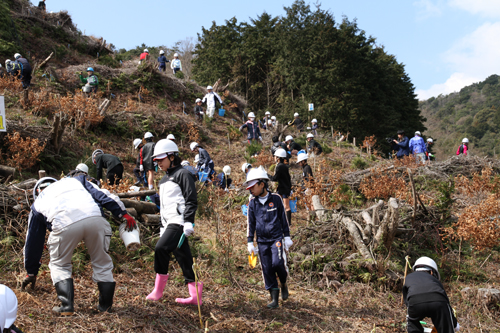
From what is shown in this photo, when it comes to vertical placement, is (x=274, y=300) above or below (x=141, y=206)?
below

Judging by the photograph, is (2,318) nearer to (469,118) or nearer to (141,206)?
(141,206)

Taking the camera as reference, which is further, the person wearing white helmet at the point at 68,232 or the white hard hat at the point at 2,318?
the person wearing white helmet at the point at 68,232

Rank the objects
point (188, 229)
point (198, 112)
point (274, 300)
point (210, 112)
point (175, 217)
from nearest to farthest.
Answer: point (188, 229)
point (175, 217)
point (274, 300)
point (198, 112)
point (210, 112)

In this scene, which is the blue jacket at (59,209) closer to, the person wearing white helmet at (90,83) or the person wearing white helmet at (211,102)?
the person wearing white helmet at (90,83)

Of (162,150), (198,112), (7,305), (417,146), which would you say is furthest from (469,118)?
(7,305)

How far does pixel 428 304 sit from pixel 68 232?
11.6 ft

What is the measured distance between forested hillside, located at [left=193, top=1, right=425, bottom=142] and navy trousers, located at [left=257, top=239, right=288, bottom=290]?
22.8 meters

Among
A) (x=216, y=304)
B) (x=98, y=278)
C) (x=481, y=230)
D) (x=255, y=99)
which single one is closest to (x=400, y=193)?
(x=481, y=230)

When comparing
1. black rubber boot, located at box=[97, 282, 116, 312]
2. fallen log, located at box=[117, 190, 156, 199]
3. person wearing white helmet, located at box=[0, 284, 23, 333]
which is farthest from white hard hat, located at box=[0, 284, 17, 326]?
fallen log, located at box=[117, 190, 156, 199]

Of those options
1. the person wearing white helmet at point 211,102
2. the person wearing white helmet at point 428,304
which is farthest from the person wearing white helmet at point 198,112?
the person wearing white helmet at point 428,304

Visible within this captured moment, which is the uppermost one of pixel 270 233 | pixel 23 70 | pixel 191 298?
pixel 23 70

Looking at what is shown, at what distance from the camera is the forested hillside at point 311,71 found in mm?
27062

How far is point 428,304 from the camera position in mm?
3580

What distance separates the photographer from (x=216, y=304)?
4.66m
